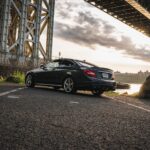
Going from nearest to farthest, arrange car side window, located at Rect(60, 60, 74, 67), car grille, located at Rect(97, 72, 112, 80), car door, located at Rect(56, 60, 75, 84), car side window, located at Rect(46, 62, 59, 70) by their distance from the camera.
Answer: car grille, located at Rect(97, 72, 112, 80) → car door, located at Rect(56, 60, 75, 84) → car side window, located at Rect(60, 60, 74, 67) → car side window, located at Rect(46, 62, 59, 70)

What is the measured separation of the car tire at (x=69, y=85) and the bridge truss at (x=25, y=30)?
1031 centimetres

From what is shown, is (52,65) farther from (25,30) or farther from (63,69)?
(25,30)

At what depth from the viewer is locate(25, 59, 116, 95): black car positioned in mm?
11391

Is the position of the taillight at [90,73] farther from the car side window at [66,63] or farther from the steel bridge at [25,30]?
the steel bridge at [25,30]

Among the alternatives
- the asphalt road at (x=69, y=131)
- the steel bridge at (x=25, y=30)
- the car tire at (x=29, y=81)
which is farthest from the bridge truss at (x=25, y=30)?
the asphalt road at (x=69, y=131)

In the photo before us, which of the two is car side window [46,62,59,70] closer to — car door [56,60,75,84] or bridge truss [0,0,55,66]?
car door [56,60,75,84]

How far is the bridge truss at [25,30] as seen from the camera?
23520 mm

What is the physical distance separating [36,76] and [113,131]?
9.52 meters

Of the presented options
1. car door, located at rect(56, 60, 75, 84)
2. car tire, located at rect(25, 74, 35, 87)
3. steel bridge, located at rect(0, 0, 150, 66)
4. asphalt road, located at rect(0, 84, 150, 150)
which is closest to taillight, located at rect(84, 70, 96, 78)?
car door, located at rect(56, 60, 75, 84)

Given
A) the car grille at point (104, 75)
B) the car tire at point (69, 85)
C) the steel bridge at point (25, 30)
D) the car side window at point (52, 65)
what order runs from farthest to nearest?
1. the steel bridge at point (25, 30)
2. the car side window at point (52, 65)
3. the car tire at point (69, 85)
4. the car grille at point (104, 75)

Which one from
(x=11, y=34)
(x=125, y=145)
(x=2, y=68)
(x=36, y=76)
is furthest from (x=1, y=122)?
(x=11, y=34)

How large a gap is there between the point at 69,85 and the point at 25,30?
14257 millimetres

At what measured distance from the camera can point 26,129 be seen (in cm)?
420

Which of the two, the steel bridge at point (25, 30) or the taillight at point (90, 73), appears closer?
the taillight at point (90, 73)
